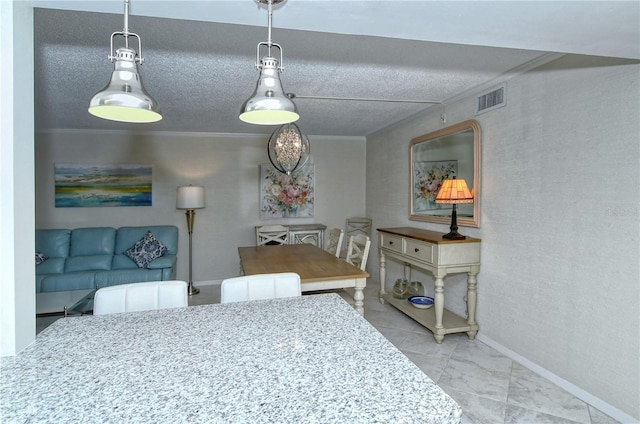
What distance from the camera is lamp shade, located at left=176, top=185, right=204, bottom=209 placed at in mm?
4453

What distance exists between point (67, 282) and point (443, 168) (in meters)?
4.17

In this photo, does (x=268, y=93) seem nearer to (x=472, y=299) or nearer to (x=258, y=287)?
(x=258, y=287)

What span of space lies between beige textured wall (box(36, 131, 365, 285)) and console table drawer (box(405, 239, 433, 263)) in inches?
86.6

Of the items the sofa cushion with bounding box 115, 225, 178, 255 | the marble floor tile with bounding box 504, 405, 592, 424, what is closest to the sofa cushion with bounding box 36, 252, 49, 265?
the sofa cushion with bounding box 115, 225, 178, 255

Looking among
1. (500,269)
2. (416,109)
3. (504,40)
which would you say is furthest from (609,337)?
(416,109)

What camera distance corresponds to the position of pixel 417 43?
2104mm

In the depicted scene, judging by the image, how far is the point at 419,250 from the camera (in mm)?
3172

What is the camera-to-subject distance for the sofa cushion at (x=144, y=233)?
445 cm

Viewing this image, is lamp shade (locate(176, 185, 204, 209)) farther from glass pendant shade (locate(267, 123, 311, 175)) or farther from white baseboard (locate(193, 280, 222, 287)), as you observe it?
glass pendant shade (locate(267, 123, 311, 175))

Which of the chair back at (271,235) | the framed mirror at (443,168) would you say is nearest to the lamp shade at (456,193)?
the framed mirror at (443,168)

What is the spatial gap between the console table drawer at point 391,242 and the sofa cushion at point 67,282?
10.7ft

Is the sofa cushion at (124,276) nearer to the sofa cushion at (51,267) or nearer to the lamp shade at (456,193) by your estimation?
the sofa cushion at (51,267)

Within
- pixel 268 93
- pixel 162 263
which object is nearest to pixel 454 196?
pixel 268 93

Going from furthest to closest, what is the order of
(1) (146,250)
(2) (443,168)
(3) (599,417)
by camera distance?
1. (1) (146,250)
2. (2) (443,168)
3. (3) (599,417)
